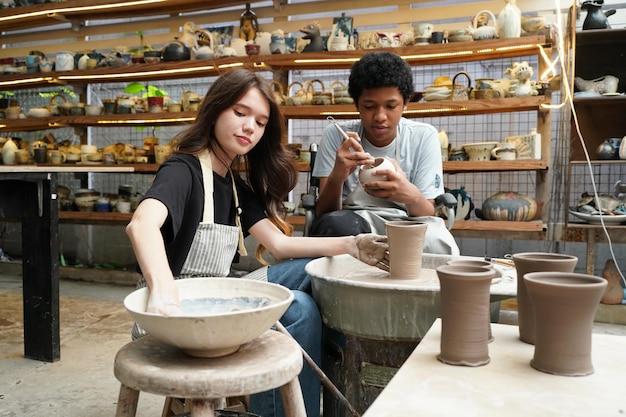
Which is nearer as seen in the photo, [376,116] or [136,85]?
[376,116]

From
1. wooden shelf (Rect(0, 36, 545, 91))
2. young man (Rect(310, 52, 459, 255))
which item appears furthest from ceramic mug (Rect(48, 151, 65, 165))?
young man (Rect(310, 52, 459, 255))

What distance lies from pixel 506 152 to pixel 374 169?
7.15 feet

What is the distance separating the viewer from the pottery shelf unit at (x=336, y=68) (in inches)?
164

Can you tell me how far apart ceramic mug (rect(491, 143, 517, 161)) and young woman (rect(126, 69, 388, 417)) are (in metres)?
2.44

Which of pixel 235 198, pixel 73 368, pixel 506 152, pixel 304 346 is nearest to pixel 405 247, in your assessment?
pixel 304 346

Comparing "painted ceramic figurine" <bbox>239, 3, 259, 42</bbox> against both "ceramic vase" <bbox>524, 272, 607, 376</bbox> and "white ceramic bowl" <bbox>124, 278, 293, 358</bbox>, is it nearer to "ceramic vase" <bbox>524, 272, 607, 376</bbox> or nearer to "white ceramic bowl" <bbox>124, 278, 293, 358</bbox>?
"white ceramic bowl" <bbox>124, 278, 293, 358</bbox>

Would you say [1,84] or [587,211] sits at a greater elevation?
[1,84]

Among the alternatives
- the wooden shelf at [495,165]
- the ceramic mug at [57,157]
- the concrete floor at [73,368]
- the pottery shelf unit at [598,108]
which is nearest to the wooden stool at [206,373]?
the concrete floor at [73,368]

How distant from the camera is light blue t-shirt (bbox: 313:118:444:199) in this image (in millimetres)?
2750

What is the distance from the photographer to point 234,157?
2.15 meters

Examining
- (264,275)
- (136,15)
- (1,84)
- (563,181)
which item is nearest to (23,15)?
(1,84)

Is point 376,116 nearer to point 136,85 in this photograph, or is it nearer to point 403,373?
point 403,373

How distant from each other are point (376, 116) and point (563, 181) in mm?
2565

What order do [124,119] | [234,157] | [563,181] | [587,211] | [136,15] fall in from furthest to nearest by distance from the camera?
1. [136,15]
2. [124,119]
3. [563,181]
4. [587,211]
5. [234,157]
